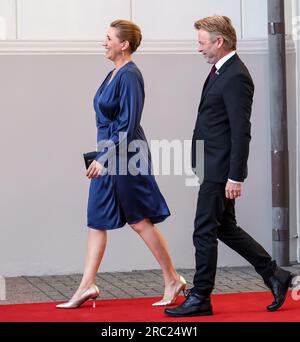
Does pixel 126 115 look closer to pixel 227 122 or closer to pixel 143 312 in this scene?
pixel 227 122

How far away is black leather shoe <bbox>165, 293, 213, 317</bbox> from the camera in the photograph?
264 inches

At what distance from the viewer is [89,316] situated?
6855 mm

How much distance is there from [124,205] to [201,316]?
0.96 meters

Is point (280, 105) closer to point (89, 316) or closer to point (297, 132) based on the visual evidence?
point (297, 132)

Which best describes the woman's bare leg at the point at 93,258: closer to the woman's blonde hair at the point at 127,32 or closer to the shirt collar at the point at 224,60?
the woman's blonde hair at the point at 127,32

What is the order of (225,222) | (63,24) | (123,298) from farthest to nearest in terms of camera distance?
(63,24) → (123,298) → (225,222)

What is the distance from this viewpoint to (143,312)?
6.96 meters

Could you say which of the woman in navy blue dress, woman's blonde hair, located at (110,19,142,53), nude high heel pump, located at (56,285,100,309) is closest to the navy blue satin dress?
the woman in navy blue dress

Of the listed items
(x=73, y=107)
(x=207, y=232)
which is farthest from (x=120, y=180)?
(x=73, y=107)

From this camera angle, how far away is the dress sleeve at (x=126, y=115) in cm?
698

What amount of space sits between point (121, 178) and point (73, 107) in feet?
6.51

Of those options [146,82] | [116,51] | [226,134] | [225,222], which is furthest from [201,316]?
[146,82]

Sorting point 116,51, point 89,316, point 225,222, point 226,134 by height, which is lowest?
point 89,316
